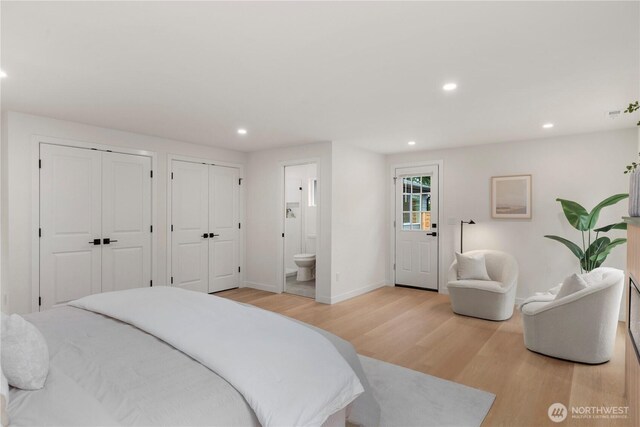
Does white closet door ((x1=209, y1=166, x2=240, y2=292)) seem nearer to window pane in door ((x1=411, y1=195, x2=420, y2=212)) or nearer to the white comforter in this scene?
window pane in door ((x1=411, y1=195, x2=420, y2=212))

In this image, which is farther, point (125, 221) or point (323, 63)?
point (125, 221)

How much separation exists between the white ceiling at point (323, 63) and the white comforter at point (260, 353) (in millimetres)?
1643

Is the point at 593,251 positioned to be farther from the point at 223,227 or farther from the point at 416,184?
the point at 223,227

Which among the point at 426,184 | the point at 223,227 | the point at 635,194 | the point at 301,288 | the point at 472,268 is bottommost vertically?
the point at 301,288

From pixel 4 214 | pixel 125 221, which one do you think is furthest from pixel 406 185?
pixel 4 214

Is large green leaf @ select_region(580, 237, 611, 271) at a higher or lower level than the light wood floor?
higher

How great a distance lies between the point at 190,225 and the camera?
200 inches

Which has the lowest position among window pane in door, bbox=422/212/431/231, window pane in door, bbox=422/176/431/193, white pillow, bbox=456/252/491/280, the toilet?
the toilet

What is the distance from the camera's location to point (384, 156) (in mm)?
5965

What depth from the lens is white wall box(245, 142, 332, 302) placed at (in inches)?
191

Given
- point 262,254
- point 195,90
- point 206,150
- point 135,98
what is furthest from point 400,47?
point 262,254

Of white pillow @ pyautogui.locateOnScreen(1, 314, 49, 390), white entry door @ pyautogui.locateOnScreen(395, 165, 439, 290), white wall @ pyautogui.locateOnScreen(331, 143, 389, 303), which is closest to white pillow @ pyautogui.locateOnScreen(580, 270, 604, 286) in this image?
white entry door @ pyautogui.locateOnScreen(395, 165, 439, 290)

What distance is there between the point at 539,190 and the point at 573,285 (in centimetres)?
200

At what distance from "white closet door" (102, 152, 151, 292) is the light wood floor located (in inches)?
63.1
